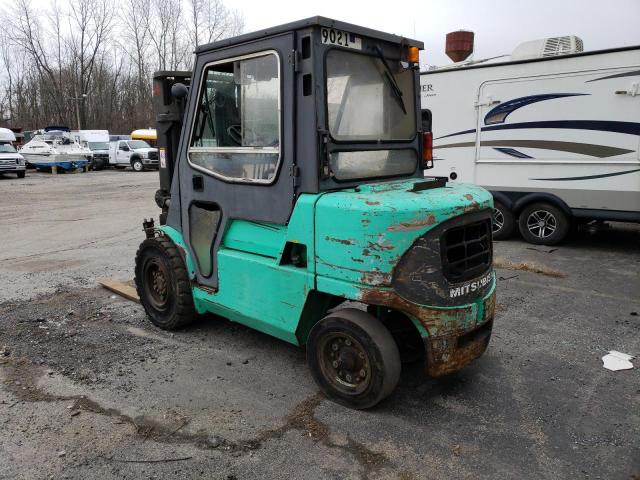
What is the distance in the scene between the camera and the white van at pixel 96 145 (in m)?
32.3

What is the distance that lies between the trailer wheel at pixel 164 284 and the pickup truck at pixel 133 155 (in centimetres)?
2720

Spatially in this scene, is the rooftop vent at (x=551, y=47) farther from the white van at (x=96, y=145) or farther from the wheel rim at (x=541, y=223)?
the white van at (x=96, y=145)

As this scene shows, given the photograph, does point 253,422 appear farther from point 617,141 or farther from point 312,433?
point 617,141

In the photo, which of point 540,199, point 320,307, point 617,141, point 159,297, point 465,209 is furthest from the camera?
point 540,199

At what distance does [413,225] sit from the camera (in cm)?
311

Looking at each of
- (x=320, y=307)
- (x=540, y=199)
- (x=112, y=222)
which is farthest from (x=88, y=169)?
(x=320, y=307)

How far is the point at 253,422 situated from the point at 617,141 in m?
7.15

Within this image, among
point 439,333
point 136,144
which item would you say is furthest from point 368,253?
point 136,144

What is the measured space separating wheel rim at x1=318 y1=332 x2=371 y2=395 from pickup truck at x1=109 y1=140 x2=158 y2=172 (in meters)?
29.2

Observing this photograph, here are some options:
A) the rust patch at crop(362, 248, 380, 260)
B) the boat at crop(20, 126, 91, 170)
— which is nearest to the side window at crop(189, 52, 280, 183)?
the rust patch at crop(362, 248, 380, 260)

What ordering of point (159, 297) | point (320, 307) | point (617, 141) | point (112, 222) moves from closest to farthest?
point (320, 307)
point (159, 297)
point (617, 141)
point (112, 222)

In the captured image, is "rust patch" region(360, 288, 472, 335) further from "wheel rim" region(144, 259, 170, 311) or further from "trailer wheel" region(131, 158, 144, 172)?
"trailer wheel" region(131, 158, 144, 172)

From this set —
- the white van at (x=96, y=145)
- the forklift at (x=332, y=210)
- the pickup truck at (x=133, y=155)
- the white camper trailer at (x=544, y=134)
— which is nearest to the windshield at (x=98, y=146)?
the white van at (x=96, y=145)

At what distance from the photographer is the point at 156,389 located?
12.4 feet
